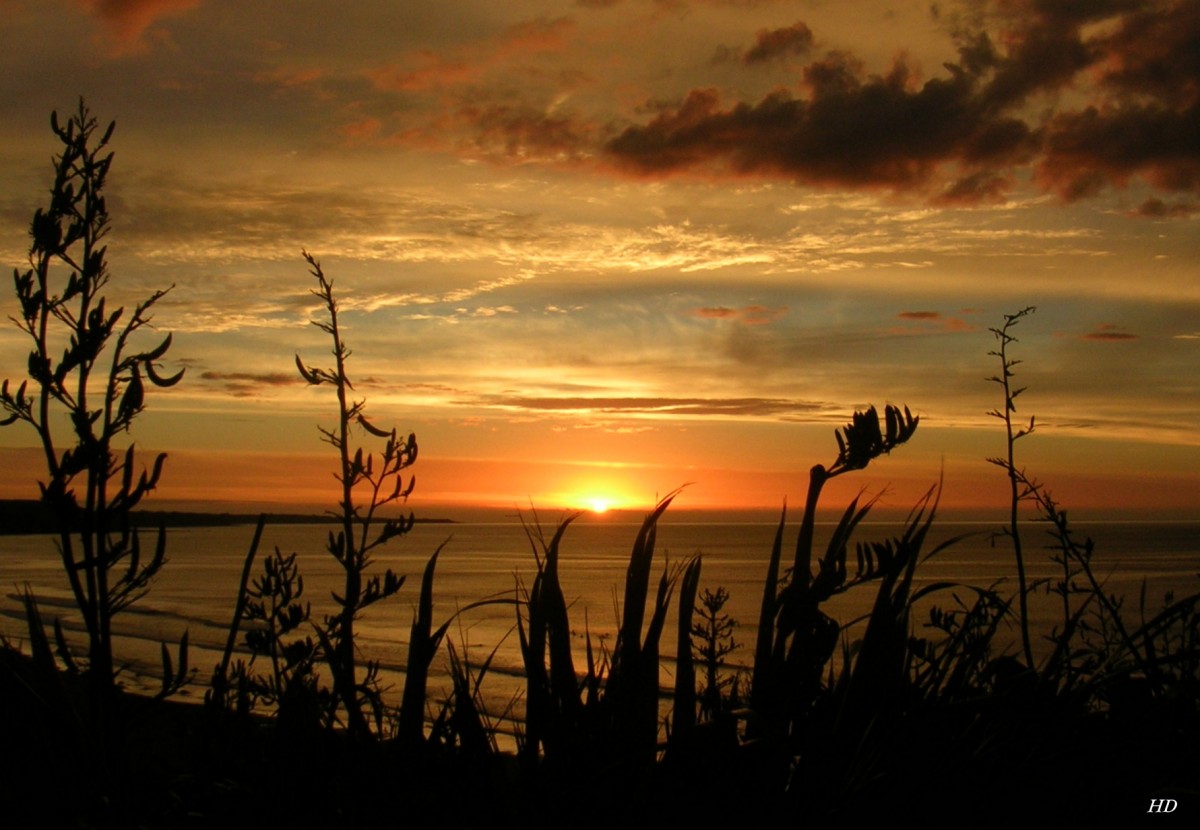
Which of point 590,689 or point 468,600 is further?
point 468,600

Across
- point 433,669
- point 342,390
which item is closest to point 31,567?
point 433,669

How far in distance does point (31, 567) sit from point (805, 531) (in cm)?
7309

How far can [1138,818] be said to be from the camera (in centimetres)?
234

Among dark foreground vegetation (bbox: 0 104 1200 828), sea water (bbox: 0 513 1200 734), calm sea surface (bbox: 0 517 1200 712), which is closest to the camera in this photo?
dark foreground vegetation (bbox: 0 104 1200 828)

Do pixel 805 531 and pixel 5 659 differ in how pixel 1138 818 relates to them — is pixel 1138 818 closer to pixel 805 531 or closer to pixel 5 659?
pixel 805 531

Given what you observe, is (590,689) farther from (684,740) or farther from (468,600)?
(468,600)

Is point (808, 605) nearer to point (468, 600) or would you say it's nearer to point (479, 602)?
point (479, 602)

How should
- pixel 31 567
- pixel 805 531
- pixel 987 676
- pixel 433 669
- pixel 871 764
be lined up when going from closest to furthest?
pixel 871 764 < pixel 805 531 < pixel 987 676 < pixel 433 669 < pixel 31 567

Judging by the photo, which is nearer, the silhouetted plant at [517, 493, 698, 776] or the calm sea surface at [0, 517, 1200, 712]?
the silhouetted plant at [517, 493, 698, 776]

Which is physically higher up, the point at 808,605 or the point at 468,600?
the point at 808,605

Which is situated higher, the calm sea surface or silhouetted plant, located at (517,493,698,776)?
silhouetted plant, located at (517,493,698,776)

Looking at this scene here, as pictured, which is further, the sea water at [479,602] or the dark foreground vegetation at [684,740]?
the sea water at [479,602]

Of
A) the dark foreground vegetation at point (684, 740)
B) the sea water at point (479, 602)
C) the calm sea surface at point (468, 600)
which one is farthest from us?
the calm sea surface at point (468, 600)

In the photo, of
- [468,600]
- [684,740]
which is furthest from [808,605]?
[468,600]
